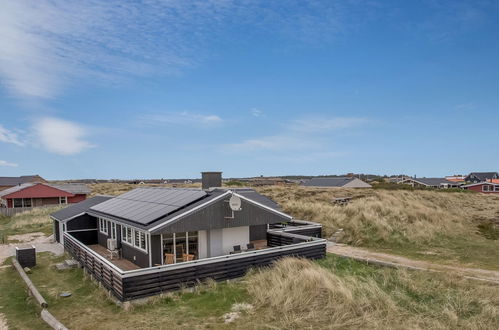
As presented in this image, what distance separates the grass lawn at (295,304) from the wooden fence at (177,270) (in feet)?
1.25

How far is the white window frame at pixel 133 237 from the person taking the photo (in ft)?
44.2

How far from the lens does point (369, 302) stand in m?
9.02

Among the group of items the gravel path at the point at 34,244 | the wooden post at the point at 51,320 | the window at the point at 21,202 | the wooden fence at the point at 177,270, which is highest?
the window at the point at 21,202

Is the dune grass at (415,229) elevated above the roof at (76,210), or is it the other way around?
the roof at (76,210)

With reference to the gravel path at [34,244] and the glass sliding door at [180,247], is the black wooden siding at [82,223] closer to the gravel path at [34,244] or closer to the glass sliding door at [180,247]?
the gravel path at [34,244]

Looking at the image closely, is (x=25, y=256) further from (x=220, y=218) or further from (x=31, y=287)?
(x=220, y=218)

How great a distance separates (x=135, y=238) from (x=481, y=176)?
10065 centimetres

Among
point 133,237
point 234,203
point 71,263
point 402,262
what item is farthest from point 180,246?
point 402,262

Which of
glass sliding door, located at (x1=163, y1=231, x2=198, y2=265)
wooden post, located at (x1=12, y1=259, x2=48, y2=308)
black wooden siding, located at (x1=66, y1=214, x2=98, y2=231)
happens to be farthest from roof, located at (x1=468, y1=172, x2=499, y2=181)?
wooden post, located at (x1=12, y1=259, x2=48, y2=308)

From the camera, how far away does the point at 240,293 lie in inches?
434

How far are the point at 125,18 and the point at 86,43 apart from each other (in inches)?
205

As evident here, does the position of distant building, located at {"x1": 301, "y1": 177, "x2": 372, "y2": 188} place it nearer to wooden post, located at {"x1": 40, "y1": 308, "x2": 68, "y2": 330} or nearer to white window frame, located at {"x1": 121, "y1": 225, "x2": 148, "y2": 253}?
→ white window frame, located at {"x1": 121, "y1": 225, "x2": 148, "y2": 253}

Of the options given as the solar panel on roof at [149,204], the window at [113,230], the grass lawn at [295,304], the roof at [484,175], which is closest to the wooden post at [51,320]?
the grass lawn at [295,304]

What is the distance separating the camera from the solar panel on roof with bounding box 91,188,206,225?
14.0 meters
